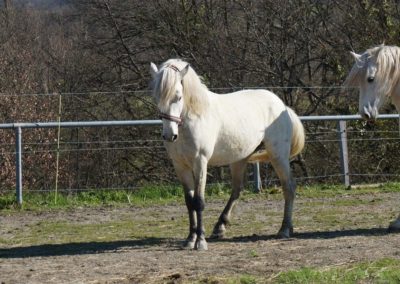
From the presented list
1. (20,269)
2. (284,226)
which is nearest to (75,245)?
(20,269)

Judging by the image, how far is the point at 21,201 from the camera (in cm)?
1192

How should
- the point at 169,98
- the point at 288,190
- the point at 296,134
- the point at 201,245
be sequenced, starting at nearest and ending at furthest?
the point at 169,98, the point at 201,245, the point at 288,190, the point at 296,134

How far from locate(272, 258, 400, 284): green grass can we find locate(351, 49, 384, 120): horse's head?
2207 mm

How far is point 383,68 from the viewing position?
8.36 meters

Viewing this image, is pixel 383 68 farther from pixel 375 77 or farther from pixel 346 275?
pixel 346 275

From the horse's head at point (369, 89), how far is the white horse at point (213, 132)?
0.96 metres

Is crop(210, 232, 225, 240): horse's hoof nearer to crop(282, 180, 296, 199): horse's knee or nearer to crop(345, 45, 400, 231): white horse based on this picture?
crop(282, 180, 296, 199): horse's knee

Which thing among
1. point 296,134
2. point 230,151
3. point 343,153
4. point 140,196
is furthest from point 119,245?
point 343,153

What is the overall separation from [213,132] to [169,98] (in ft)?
2.21

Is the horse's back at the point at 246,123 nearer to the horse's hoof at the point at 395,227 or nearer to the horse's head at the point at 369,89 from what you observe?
the horse's head at the point at 369,89

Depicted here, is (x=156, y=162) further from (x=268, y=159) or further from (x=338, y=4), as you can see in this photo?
(x=268, y=159)

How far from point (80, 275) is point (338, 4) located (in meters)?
13.5

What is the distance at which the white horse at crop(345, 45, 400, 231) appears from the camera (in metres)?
8.35

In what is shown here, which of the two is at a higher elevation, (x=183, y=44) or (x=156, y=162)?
(x=183, y=44)
